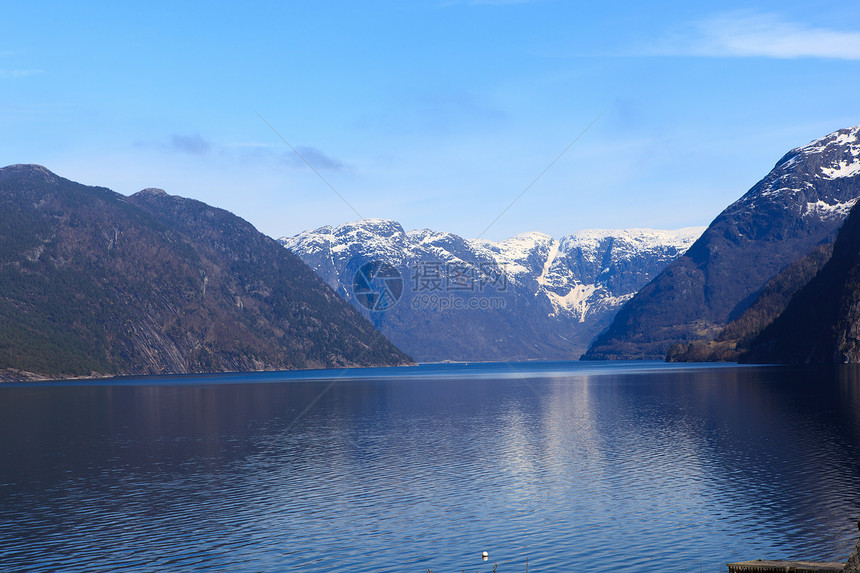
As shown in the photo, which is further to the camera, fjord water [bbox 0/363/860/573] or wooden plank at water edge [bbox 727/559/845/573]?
fjord water [bbox 0/363/860/573]

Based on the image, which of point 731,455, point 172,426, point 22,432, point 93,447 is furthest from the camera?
point 172,426

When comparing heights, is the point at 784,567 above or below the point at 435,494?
above

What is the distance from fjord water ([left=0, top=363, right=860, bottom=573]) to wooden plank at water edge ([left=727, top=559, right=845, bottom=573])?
16.0ft

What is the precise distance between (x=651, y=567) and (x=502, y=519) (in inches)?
560

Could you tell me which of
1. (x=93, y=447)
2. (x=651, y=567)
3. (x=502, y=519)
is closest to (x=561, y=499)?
(x=502, y=519)

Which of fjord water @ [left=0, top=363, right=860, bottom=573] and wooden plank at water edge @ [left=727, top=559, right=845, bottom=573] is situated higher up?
wooden plank at water edge @ [left=727, top=559, right=845, bottom=573]

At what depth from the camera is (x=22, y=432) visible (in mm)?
120500

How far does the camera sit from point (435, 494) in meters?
66.4

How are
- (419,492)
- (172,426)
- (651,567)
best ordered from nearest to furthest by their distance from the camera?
(651,567)
(419,492)
(172,426)

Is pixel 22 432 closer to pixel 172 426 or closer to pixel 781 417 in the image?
pixel 172 426

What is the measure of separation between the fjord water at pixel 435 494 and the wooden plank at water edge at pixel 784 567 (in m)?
4.89

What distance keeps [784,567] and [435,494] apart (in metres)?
33.4

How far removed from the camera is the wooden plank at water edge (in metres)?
36.6

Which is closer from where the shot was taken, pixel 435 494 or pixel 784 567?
pixel 784 567
